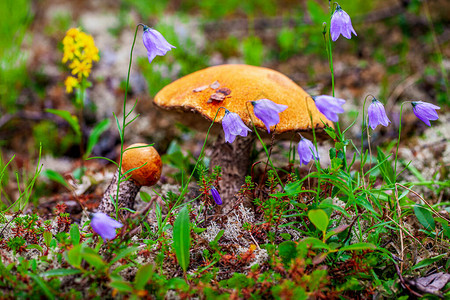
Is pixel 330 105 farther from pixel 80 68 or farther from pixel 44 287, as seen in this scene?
pixel 80 68

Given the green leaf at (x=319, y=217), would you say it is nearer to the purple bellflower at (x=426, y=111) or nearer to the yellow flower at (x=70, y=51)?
the purple bellflower at (x=426, y=111)

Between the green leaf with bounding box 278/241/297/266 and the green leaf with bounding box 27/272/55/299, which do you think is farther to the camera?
the green leaf with bounding box 278/241/297/266

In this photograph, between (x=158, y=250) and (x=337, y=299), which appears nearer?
(x=337, y=299)

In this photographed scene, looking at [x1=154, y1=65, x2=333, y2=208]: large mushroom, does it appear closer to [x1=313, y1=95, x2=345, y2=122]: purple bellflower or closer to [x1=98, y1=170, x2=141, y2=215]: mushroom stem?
[x1=313, y1=95, x2=345, y2=122]: purple bellflower

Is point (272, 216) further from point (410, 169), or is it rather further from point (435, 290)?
point (410, 169)

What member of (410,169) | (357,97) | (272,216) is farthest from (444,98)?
(272,216)

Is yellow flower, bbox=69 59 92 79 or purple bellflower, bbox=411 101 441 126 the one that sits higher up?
yellow flower, bbox=69 59 92 79

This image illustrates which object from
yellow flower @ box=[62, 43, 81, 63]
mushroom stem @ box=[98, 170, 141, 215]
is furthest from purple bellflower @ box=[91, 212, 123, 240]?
yellow flower @ box=[62, 43, 81, 63]

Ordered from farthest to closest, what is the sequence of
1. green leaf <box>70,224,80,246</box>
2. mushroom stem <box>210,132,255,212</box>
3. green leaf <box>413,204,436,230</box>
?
mushroom stem <box>210,132,255,212</box> < green leaf <box>413,204,436,230</box> < green leaf <box>70,224,80,246</box>
